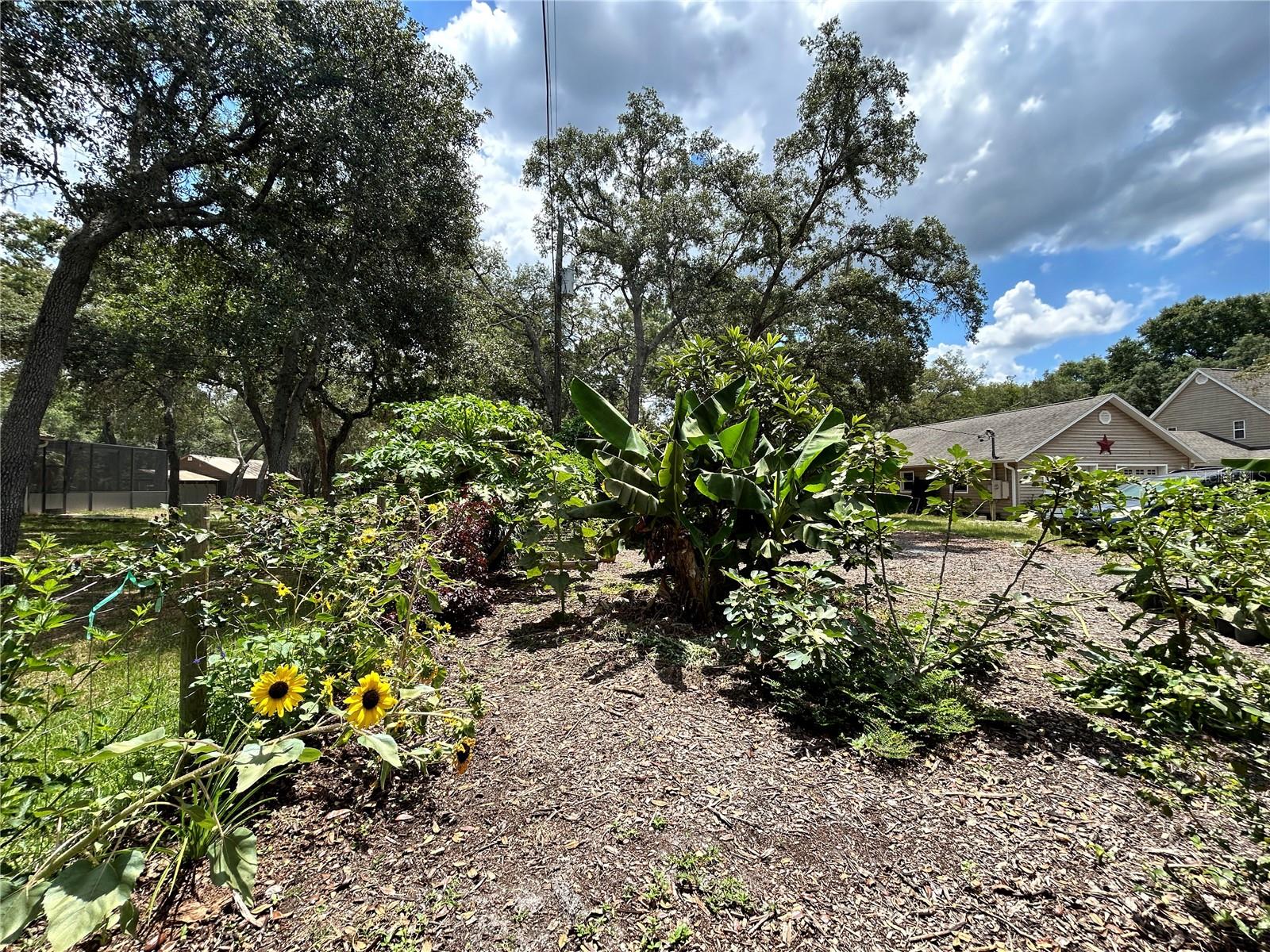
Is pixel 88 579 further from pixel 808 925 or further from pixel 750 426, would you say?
pixel 750 426

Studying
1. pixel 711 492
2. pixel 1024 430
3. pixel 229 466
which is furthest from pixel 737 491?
pixel 229 466

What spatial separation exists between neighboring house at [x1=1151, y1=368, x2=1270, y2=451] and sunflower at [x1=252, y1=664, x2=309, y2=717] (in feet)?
103

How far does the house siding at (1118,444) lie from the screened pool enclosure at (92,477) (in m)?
31.4

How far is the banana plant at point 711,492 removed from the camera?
3.50 metres

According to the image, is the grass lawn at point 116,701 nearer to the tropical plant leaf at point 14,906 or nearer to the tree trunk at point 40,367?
the tropical plant leaf at point 14,906

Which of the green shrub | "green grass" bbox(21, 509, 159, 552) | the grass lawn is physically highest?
the green shrub

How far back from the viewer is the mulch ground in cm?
152

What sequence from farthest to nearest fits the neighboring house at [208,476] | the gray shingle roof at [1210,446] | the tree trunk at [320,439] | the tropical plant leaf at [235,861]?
the neighboring house at [208,476] < the gray shingle roof at [1210,446] < the tree trunk at [320,439] < the tropical plant leaf at [235,861]

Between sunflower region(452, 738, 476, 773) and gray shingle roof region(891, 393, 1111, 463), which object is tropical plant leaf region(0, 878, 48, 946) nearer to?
sunflower region(452, 738, 476, 773)

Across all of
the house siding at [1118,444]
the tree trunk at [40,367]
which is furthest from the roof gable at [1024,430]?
the tree trunk at [40,367]

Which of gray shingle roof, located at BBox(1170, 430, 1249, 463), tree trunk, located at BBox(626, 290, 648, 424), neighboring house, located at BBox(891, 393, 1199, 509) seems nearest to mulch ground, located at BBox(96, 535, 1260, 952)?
tree trunk, located at BBox(626, 290, 648, 424)

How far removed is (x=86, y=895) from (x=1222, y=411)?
3781cm

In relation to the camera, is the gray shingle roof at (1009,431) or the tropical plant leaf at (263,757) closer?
the tropical plant leaf at (263,757)

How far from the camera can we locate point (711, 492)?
357cm
